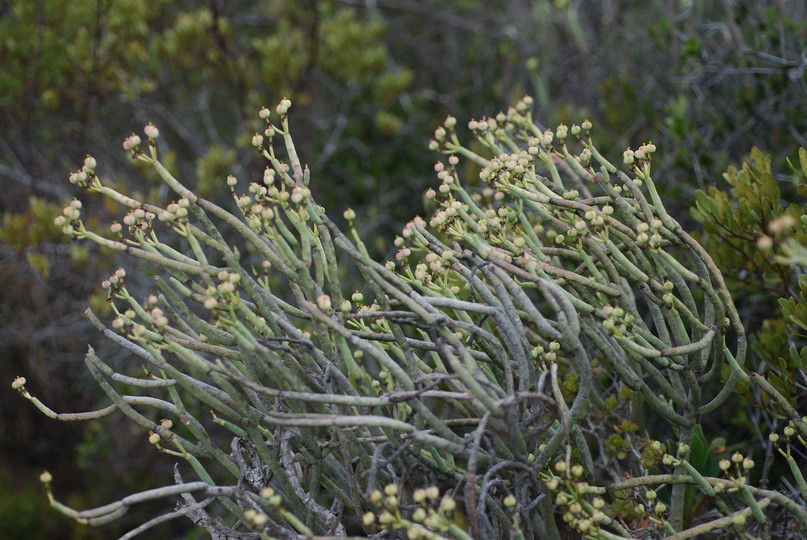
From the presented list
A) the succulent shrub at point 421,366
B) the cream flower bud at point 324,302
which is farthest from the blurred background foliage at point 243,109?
the cream flower bud at point 324,302

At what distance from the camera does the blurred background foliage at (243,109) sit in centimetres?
307

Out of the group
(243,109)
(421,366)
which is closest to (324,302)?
(421,366)

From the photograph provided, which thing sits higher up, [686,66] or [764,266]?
[686,66]

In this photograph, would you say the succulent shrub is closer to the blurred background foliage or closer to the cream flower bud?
the cream flower bud

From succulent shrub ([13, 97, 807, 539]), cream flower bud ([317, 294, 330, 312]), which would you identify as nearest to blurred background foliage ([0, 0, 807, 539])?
succulent shrub ([13, 97, 807, 539])

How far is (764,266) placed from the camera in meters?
1.80

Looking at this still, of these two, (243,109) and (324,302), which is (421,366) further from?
(243,109)

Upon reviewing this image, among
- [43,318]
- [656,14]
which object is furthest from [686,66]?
[43,318]

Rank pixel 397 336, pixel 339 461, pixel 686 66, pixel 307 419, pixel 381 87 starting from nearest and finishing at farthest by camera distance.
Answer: pixel 307 419 < pixel 397 336 < pixel 339 461 < pixel 686 66 < pixel 381 87

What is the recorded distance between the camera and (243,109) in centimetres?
419

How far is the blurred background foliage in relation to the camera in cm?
307

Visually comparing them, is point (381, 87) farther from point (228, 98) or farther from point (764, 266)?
point (764, 266)

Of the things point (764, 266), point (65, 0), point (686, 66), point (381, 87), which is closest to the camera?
point (764, 266)

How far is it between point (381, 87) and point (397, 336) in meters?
3.09
